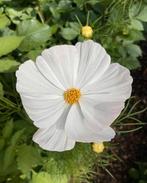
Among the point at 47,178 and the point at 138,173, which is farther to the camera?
the point at 138,173

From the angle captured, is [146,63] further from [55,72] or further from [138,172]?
[55,72]

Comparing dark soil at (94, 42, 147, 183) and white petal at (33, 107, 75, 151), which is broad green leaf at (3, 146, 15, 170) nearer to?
white petal at (33, 107, 75, 151)

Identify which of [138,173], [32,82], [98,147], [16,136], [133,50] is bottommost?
[138,173]

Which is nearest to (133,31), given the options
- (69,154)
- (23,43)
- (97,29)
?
(97,29)

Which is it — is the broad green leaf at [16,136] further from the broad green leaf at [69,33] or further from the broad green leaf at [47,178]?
the broad green leaf at [69,33]

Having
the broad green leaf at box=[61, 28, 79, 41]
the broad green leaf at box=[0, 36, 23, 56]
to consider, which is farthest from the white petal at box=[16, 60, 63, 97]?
the broad green leaf at box=[61, 28, 79, 41]

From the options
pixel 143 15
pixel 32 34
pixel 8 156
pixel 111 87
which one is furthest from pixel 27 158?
pixel 143 15

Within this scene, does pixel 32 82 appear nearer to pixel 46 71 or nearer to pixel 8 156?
pixel 46 71
